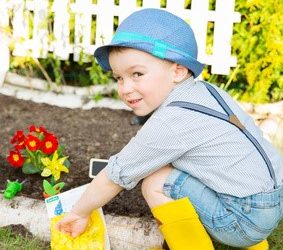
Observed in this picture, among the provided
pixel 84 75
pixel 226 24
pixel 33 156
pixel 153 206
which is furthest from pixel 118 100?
pixel 153 206

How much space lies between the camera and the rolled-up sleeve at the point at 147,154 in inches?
94.6

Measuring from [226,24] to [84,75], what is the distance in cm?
100

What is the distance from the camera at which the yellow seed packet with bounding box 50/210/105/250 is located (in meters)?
2.67

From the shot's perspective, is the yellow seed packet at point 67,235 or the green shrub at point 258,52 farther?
Result: the green shrub at point 258,52

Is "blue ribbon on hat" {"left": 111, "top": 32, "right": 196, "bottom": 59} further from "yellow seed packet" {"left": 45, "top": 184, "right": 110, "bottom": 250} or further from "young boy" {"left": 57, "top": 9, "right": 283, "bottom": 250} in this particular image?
"yellow seed packet" {"left": 45, "top": 184, "right": 110, "bottom": 250}

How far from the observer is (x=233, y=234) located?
2.56 m

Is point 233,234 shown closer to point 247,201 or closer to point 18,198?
point 247,201

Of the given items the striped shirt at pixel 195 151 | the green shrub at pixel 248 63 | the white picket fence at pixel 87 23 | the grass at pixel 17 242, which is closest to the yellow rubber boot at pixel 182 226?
the striped shirt at pixel 195 151

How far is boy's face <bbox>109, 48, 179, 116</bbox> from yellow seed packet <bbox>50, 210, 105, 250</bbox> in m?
0.49

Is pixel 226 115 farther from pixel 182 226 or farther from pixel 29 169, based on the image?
pixel 29 169

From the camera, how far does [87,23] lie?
4.63 meters

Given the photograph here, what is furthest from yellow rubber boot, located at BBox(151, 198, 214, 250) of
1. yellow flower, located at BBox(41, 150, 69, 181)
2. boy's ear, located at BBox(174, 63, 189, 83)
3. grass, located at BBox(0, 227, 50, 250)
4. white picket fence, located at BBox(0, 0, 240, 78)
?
white picket fence, located at BBox(0, 0, 240, 78)

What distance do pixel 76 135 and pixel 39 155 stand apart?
700 millimetres

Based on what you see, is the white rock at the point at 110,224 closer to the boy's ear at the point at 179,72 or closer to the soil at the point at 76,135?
the soil at the point at 76,135
